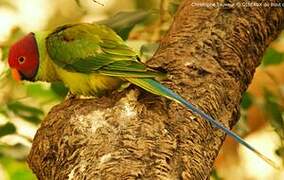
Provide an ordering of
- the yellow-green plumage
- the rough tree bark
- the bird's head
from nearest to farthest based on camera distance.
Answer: the rough tree bark < the yellow-green plumage < the bird's head

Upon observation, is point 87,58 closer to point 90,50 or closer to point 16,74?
point 90,50

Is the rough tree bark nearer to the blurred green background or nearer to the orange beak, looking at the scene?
the blurred green background

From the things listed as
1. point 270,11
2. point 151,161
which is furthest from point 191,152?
point 270,11

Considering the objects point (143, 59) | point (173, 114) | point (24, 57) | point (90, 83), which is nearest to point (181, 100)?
point (173, 114)

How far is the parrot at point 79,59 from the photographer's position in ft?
5.65

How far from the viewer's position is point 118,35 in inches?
75.1

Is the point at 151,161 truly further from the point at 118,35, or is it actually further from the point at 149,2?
the point at 149,2

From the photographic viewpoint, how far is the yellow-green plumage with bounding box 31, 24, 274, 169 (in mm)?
1719

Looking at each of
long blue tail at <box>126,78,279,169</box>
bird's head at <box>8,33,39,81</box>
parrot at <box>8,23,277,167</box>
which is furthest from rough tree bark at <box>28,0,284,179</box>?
bird's head at <box>8,33,39,81</box>

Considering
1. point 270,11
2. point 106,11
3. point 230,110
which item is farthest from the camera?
point 106,11

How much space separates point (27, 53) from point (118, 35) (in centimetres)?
27

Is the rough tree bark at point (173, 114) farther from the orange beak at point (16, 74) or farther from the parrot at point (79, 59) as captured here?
the orange beak at point (16, 74)

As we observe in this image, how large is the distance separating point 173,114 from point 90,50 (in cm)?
49

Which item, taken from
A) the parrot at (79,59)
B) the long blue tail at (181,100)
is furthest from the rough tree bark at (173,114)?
the parrot at (79,59)
